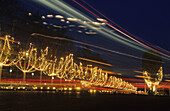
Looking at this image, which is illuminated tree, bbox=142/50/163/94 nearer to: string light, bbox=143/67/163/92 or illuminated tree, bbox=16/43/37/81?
string light, bbox=143/67/163/92

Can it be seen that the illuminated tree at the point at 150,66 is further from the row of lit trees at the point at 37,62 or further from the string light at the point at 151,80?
the row of lit trees at the point at 37,62

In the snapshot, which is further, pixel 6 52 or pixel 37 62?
pixel 37 62

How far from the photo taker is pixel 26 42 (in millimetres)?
39062

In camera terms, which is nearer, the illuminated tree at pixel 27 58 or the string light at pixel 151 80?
the illuminated tree at pixel 27 58

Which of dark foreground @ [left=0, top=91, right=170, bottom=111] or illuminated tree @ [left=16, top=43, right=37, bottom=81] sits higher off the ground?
illuminated tree @ [left=16, top=43, right=37, bottom=81]

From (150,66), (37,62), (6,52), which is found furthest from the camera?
(150,66)

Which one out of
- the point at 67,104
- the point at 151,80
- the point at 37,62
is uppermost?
the point at 37,62

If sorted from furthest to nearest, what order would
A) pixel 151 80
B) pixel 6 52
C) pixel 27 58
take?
pixel 151 80 → pixel 27 58 → pixel 6 52

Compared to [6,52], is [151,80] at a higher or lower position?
lower

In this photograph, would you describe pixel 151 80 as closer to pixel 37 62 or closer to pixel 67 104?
pixel 37 62

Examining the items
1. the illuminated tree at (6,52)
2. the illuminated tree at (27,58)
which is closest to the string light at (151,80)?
the illuminated tree at (27,58)

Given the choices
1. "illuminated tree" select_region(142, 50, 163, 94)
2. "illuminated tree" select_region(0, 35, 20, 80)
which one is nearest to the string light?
"illuminated tree" select_region(142, 50, 163, 94)

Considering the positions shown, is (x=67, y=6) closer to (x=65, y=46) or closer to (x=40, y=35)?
(x=40, y=35)

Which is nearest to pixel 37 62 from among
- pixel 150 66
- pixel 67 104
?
pixel 67 104
